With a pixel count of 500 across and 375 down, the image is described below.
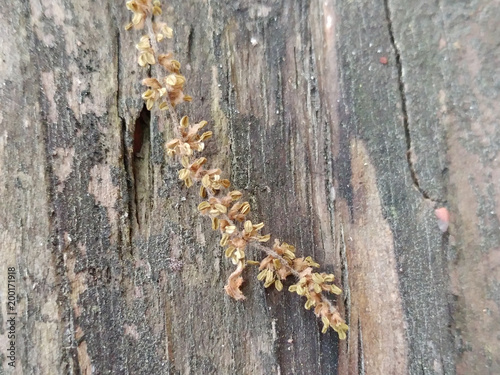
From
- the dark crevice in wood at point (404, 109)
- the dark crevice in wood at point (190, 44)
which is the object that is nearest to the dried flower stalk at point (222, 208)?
the dark crevice in wood at point (190, 44)

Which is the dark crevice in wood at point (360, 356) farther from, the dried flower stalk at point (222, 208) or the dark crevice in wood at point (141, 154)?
the dark crevice in wood at point (141, 154)

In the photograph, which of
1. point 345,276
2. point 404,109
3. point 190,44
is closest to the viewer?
point 404,109

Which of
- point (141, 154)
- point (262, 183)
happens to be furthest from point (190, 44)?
point (262, 183)

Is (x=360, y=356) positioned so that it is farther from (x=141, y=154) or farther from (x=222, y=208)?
(x=141, y=154)

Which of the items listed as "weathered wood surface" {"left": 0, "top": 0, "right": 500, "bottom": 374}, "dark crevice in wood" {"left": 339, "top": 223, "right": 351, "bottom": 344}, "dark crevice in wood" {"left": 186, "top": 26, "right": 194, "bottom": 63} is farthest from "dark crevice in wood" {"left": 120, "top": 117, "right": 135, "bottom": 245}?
"dark crevice in wood" {"left": 339, "top": 223, "right": 351, "bottom": 344}

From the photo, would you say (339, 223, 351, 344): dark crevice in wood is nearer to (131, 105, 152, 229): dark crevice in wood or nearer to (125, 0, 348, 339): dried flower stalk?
(125, 0, 348, 339): dried flower stalk
